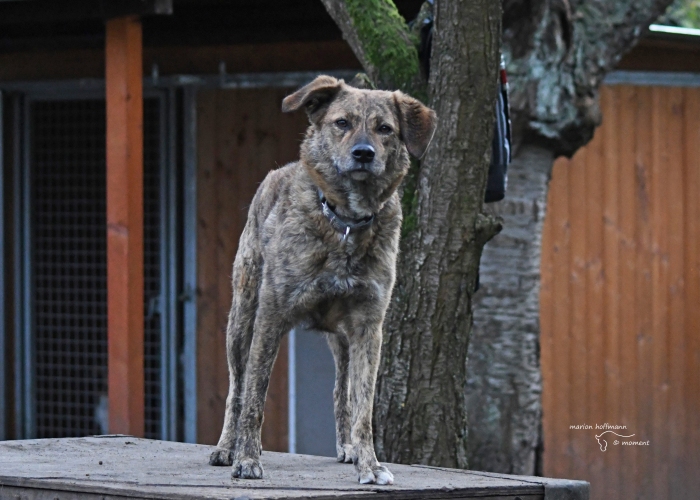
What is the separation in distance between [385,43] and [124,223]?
8.05 feet

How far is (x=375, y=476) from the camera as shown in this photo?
4.28m

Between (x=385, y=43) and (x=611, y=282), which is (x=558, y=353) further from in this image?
(x=385, y=43)

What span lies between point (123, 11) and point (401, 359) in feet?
10.8

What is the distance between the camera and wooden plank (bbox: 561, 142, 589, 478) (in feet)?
30.1

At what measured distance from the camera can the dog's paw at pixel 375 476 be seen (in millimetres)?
4250

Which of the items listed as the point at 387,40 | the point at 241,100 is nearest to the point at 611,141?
the point at 241,100

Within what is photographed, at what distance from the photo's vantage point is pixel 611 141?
9359 mm

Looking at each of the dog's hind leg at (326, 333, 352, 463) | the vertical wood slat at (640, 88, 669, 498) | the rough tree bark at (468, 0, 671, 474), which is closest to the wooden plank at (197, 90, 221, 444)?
the rough tree bark at (468, 0, 671, 474)

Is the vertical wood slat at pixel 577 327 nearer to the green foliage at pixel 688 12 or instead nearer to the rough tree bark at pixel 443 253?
the rough tree bark at pixel 443 253

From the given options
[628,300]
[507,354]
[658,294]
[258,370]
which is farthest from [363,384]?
[658,294]

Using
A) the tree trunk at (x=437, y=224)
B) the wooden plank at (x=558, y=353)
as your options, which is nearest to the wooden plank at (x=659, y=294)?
the wooden plank at (x=558, y=353)

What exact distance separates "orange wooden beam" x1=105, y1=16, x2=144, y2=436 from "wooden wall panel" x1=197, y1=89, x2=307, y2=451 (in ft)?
5.40

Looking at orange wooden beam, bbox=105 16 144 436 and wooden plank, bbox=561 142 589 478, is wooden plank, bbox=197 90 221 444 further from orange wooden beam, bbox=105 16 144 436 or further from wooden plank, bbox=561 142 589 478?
wooden plank, bbox=561 142 589 478

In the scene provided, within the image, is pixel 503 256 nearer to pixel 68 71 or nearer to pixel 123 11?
pixel 123 11
